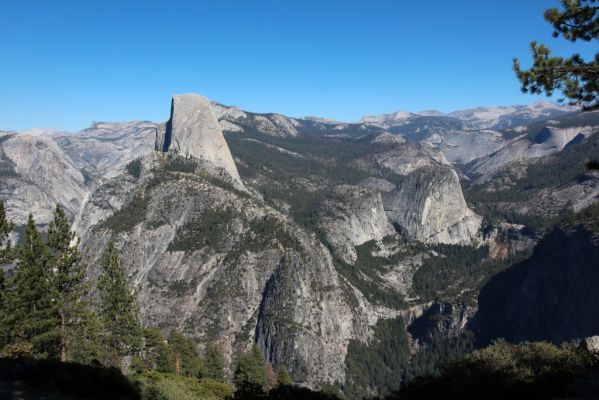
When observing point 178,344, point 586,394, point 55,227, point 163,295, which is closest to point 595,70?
point 586,394

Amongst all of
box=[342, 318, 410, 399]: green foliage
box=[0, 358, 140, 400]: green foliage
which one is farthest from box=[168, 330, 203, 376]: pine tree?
box=[342, 318, 410, 399]: green foliage

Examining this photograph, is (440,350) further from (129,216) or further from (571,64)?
(571,64)

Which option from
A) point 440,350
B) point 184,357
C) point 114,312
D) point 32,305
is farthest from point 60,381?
point 440,350

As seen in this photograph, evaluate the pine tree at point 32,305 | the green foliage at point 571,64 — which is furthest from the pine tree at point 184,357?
the green foliage at point 571,64

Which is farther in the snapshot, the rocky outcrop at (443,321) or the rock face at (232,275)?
the rocky outcrop at (443,321)

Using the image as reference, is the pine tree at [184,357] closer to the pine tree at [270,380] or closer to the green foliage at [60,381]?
the pine tree at [270,380]

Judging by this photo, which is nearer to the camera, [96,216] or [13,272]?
[13,272]

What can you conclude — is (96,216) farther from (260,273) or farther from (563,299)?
(563,299)

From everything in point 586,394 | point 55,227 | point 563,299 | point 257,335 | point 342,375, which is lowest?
point 342,375
